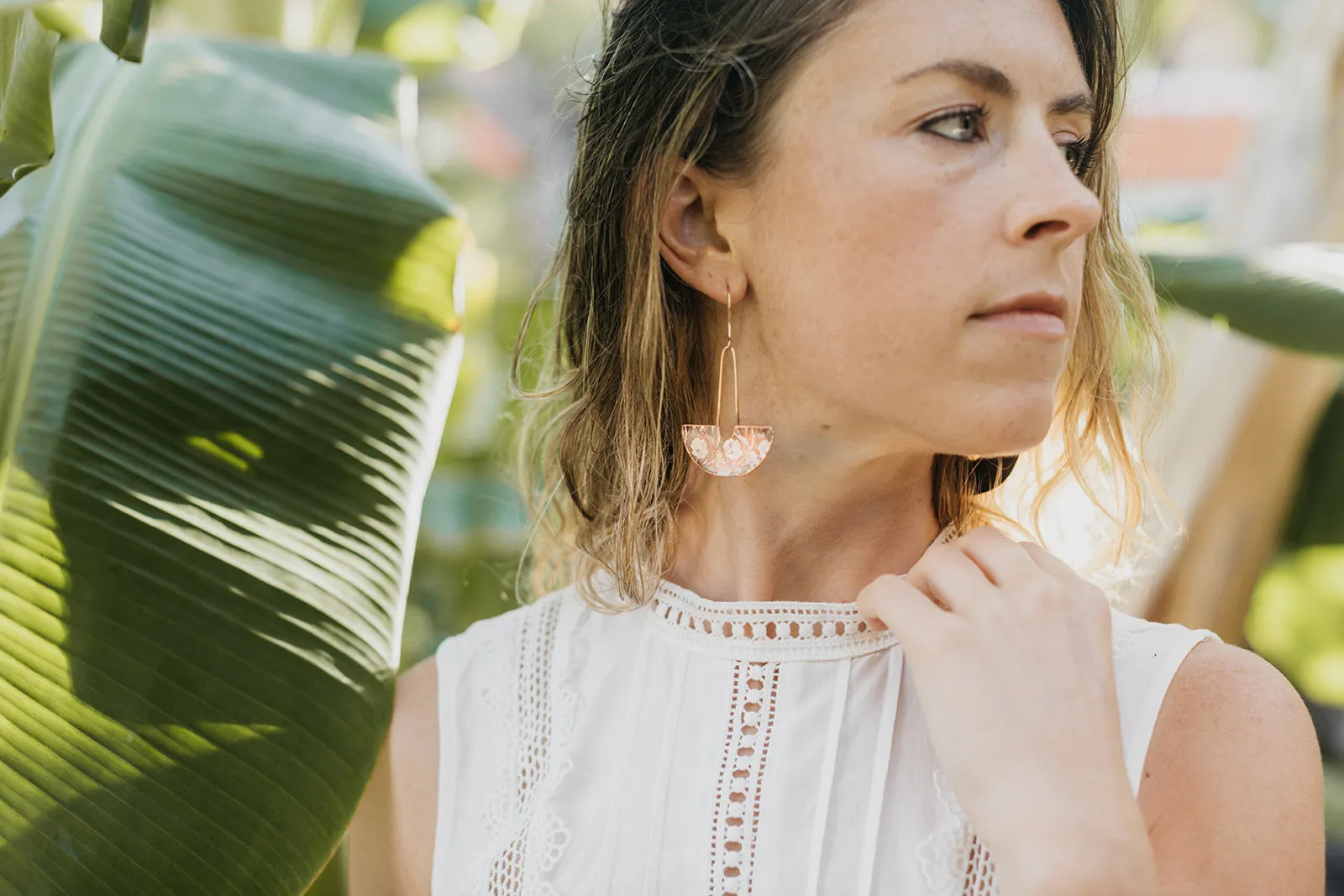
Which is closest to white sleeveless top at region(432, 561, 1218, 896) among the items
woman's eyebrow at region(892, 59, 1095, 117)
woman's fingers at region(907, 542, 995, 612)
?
woman's fingers at region(907, 542, 995, 612)

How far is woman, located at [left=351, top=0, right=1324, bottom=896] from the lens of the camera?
939 mm

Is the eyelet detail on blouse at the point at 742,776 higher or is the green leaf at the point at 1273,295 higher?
the green leaf at the point at 1273,295

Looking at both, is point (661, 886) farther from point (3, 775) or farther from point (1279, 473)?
point (1279, 473)

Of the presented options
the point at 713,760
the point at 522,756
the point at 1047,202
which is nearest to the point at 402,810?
the point at 522,756

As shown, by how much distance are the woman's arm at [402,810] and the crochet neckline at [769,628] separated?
0.86ft

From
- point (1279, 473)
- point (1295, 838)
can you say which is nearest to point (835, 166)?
point (1295, 838)

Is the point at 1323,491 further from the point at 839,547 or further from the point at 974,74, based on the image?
the point at 974,74

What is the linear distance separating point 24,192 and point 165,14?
2.25 feet

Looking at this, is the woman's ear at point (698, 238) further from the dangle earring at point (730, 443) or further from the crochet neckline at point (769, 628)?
the crochet neckline at point (769, 628)

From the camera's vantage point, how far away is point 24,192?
115 cm

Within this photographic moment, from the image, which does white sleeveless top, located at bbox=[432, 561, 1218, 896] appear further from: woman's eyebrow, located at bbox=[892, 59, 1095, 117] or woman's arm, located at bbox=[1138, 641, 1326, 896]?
woman's eyebrow, located at bbox=[892, 59, 1095, 117]

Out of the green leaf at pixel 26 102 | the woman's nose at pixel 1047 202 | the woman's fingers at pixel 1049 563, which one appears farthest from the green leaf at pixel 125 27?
the woman's fingers at pixel 1049 563

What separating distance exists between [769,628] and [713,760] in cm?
13

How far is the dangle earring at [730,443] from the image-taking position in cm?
114
